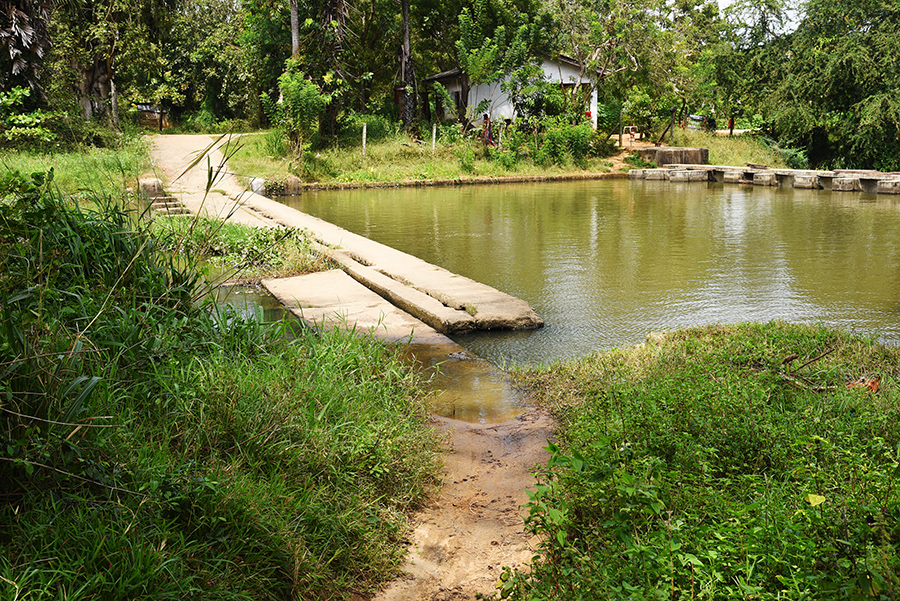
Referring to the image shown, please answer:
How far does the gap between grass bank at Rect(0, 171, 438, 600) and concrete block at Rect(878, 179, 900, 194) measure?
60.1 feet

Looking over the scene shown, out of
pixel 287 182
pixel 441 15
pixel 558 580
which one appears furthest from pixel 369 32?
pixel 558 580

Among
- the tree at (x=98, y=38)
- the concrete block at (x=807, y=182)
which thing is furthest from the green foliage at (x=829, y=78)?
the tree at (x=98, y=38)

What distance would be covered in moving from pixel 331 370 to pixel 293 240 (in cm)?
521

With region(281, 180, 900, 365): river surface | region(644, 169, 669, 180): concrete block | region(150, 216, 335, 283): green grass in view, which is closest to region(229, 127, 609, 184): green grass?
region(644, 169, 669, 180): concrete block

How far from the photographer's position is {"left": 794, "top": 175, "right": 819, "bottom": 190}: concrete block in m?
19.9

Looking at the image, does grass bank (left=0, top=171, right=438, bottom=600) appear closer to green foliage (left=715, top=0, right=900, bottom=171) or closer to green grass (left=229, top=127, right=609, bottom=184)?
green grass (left=229, top=127, right=609, bottom=184)

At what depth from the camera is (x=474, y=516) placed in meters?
3.12

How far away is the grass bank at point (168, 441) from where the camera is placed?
7.07 feet

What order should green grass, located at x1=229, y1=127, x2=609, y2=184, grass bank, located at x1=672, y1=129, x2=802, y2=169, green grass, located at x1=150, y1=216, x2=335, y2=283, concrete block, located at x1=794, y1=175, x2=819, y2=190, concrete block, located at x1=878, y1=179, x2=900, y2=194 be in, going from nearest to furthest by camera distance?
green grass, located at x1=150, y1=216, x2=335, y2=283
concrete block, located at x1=878, y1=179, x2=900, y2=194
concrete block, located at x1=794, y1=175, x2=819, y2=190
green grass, located at x1=229, y1=127, x2=609, y2=184
grass bank, located at x1=672, y1=129, x2=802, y2=169

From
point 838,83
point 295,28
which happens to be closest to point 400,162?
point 295,28

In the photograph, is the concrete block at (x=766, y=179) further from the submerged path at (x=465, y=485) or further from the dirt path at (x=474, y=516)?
the dirt path at (x=474, y=516)

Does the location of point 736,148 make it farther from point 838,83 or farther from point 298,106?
point 298,106

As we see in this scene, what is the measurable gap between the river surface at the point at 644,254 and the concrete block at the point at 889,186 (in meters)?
0.74

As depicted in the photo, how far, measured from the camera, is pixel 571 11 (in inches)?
1210
